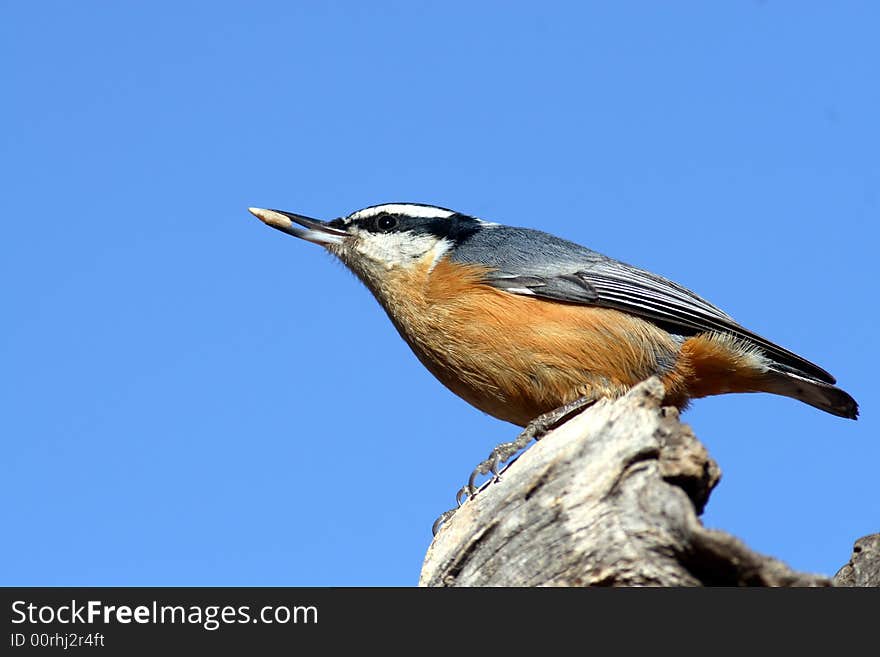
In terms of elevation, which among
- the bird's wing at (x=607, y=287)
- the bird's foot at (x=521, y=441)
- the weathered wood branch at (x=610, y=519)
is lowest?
the weathered wood branch at (x=610, y=519)

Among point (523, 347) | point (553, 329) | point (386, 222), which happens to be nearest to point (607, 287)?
point (553, 329)

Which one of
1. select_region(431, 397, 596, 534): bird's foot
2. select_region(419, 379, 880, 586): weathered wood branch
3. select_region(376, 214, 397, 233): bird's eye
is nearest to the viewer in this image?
select_region(419, 379, 880, 586): weathered wood branch

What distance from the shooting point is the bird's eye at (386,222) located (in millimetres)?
7137

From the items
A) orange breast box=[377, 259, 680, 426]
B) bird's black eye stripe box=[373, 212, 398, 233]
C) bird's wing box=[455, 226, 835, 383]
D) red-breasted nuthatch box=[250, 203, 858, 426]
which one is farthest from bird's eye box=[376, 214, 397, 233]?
orange breast box=[377, 259, 680, 426]

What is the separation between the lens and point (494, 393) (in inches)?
241

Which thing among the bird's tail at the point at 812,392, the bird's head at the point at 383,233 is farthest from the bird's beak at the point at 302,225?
the bird's tail at the point at 812,392

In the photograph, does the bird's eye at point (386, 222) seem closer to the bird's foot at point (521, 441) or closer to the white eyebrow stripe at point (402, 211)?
the white eyebrow stripe at point (402, 211)

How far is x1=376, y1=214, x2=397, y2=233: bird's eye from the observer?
281 inches

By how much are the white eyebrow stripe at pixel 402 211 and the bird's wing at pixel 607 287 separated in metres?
0.55

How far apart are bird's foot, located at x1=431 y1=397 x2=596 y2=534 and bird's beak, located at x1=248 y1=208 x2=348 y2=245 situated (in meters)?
2.11

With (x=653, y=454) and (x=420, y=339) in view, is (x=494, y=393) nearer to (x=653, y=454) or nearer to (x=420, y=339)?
(x=420, y=339)

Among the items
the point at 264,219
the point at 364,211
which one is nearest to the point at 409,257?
the point at 364,211

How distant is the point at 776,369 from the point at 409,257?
256 cm

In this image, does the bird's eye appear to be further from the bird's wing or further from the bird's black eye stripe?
the bird's wing
